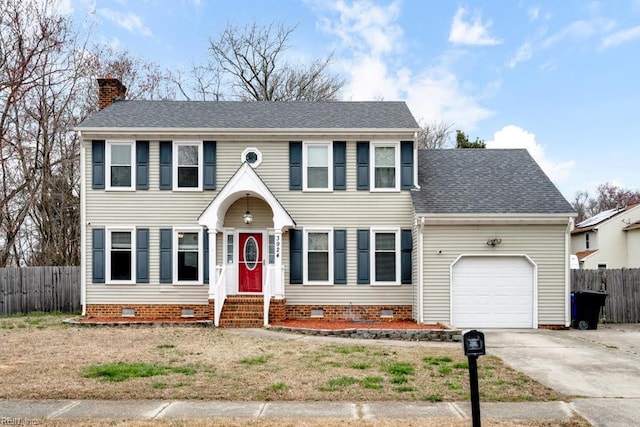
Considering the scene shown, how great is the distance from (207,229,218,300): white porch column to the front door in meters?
1.23

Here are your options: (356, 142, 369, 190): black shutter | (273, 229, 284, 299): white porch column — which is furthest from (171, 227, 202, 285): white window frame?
(356, 142, 369, 190): black shutter

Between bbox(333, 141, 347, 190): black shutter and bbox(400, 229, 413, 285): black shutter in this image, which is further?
bbox(333, 141, 347, 190): black shutter

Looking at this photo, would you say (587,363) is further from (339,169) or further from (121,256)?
(121,256)

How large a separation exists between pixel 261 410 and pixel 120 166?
11.6 meters

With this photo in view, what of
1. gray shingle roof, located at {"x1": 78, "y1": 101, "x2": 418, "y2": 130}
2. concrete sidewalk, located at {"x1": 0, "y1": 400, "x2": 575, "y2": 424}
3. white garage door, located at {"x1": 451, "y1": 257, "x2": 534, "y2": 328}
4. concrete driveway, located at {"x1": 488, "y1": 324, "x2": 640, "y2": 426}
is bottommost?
concrete driveway, located at {"x1": 488, "y1": 324, "x2": 640, "y2": 426}

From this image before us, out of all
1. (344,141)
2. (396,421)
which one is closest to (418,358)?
(396,421)

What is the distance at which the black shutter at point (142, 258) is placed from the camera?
52.7 feet

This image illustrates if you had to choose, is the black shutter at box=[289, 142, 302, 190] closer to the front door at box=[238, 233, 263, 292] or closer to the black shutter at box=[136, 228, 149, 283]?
the front door at box=[238, 233, 263, 292]

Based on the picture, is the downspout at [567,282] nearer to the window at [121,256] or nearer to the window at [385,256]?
the window at [385,256]

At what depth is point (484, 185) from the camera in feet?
53.3

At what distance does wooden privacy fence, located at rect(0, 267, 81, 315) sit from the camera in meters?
18.2

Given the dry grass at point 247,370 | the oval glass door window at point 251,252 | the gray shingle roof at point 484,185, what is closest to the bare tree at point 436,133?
the gray shingle roof at point 484,185

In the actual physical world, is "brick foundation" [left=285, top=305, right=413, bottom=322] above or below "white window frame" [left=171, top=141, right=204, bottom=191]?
below

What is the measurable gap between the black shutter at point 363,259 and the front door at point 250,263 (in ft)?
9.67
